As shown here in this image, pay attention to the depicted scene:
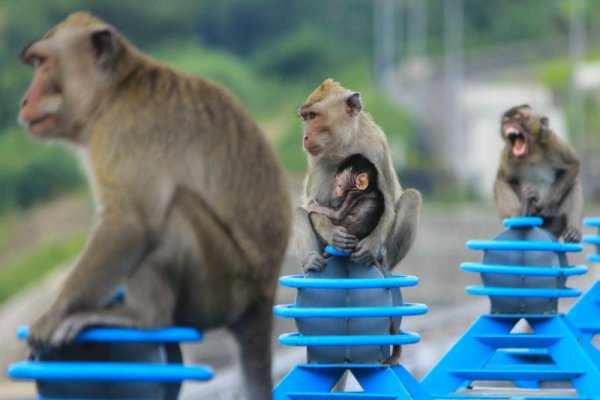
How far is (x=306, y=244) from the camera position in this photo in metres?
5.38

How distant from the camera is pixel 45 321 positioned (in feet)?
15.1

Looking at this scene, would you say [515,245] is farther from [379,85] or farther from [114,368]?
[379,85]

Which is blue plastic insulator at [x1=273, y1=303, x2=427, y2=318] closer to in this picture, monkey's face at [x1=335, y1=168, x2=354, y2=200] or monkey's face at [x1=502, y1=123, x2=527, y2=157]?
monkey's face at [x1=335, y1=168, x2=354, y2=200]

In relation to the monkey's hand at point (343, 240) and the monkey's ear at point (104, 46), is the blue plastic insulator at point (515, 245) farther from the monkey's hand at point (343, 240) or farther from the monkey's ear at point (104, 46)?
the monkey's ear at point (104, 46)

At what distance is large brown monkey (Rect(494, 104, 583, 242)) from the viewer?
7.67 meters

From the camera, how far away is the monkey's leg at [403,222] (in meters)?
5.73

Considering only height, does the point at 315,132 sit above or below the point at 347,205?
above

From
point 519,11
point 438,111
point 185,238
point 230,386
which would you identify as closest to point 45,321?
point 185,238

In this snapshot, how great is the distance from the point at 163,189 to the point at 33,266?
123 ft

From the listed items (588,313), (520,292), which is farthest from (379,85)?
(520,292)

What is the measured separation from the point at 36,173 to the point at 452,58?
608 inches

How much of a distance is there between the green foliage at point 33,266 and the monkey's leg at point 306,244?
3581cm

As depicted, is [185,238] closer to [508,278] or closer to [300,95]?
[508,278]

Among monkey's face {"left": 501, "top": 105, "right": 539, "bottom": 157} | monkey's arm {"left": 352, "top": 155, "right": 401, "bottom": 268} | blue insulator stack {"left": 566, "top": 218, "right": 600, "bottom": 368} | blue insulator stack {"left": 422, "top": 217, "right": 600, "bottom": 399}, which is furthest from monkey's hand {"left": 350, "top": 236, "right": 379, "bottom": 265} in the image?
monkey's face {"left": 501, "top": 105, "right": 539, "bottom": 157}
